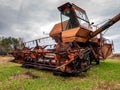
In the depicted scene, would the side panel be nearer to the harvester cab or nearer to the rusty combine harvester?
the rusty combine harvester

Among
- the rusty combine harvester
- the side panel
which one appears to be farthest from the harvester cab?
the side panel

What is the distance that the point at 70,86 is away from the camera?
24.5ft

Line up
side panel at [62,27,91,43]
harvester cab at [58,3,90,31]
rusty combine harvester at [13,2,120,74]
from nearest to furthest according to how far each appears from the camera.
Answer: rusty combine harvester at [13,2,120,74] < side panel at [62,27,91,43] < harvester cab at [58,3,90,31]

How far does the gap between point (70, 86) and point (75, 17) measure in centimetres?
550

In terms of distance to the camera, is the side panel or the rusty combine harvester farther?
the side panel

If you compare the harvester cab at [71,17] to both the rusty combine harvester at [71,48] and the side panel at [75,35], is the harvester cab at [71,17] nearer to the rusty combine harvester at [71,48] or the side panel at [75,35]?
the rusty combine harvester at [71,48]

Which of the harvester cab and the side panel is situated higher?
the harvester cab

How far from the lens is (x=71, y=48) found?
34.2 ft

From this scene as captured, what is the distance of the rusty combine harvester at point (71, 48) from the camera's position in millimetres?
9312

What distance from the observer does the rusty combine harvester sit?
367 inches

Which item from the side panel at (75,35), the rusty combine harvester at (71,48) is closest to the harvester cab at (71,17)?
the rusty combine harvester at (71,48)

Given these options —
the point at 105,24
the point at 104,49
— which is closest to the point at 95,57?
the point at 104,49

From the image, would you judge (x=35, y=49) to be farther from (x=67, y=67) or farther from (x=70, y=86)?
(x=70, y=86)

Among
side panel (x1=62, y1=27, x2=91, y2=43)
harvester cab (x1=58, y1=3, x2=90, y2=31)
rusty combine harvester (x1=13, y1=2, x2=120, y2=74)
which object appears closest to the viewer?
rusty combine harvester (x1=13, y1=2, x2=120, y2=74)
